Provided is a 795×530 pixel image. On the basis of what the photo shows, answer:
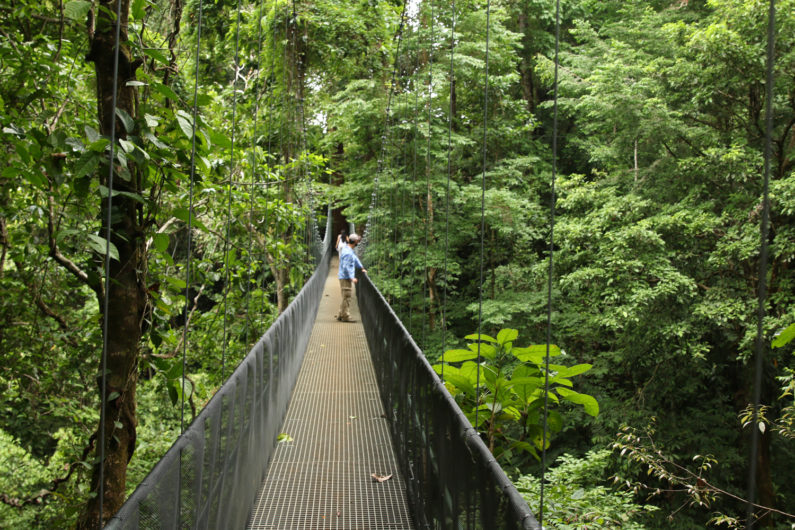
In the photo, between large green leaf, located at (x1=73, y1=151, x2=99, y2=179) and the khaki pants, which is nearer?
large green leaf, located at (x1=73, y1=151, x2=99, y2=179)

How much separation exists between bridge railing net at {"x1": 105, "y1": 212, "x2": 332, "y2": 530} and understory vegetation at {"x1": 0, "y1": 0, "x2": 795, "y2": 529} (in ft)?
0.59

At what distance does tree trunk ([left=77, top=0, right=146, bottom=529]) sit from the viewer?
2.14 metres

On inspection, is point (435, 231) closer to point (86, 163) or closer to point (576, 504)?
point (576, 504)

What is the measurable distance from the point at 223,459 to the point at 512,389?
923 mm

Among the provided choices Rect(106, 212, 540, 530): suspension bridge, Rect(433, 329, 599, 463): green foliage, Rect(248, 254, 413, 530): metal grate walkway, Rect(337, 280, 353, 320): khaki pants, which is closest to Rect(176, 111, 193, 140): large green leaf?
Rect(106, 212, 540, 530): suspension bridge

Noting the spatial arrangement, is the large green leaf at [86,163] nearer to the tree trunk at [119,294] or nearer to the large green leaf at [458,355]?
the tree trunk at [119,294]

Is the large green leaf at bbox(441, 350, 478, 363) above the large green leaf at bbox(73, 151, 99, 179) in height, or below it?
below

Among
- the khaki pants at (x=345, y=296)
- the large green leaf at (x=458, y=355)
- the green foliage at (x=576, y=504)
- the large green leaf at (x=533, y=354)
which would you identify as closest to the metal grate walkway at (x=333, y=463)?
the green foliage at (x=576, y=504)

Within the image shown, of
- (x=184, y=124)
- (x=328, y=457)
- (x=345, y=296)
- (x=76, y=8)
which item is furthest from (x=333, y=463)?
(x=345, y=296)

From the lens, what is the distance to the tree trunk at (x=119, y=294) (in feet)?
7.01

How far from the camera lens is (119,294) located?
229 cm

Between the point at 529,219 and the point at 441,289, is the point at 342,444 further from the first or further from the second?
the point at 441,289

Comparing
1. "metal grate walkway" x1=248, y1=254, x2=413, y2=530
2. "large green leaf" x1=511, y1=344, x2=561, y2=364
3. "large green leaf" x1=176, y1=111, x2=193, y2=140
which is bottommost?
"metal grate walkway" x1=248, y1=254, x2=413, y2=530

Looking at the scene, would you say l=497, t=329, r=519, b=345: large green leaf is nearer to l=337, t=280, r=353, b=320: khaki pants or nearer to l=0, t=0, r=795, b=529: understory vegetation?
l=0, t=0, r=795, b=529: understory vegetation
